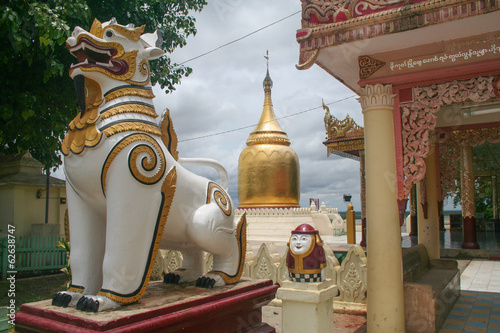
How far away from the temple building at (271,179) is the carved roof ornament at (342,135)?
7127 mm

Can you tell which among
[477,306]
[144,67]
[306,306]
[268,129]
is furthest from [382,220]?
[268,129]

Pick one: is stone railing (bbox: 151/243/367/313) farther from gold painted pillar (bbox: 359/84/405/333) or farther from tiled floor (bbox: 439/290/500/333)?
tiled floor (bbox: 439/290/500/333)

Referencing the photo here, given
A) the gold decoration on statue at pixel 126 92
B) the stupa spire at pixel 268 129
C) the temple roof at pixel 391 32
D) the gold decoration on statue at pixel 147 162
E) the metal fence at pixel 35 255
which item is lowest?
the metal fence at pixel 35 255

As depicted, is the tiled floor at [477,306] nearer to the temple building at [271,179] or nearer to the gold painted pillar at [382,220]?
the gold painted pillar at [382,220]

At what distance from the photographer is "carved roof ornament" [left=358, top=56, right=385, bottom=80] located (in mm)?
5000

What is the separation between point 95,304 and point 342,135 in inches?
A: 513

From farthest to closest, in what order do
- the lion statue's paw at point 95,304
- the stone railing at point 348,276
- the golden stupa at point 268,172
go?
1. the golden stupa at point 268,172
2. the stone railing at point 348,276
3. the lion statue's paw at point 95,304

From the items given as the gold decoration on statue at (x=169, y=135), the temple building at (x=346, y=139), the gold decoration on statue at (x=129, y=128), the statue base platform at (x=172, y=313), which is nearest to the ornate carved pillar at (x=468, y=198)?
the temple building at (x=346, y=139)

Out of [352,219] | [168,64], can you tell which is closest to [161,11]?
[168,64]

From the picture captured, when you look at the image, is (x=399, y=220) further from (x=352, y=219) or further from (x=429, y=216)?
(x=352, y=219)

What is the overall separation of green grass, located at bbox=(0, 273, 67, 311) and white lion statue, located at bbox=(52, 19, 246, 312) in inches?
169

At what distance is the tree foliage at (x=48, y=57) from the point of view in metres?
6.37

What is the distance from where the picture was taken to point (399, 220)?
4.85 m

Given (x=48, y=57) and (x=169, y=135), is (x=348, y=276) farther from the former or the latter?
(x=48, y=57)
